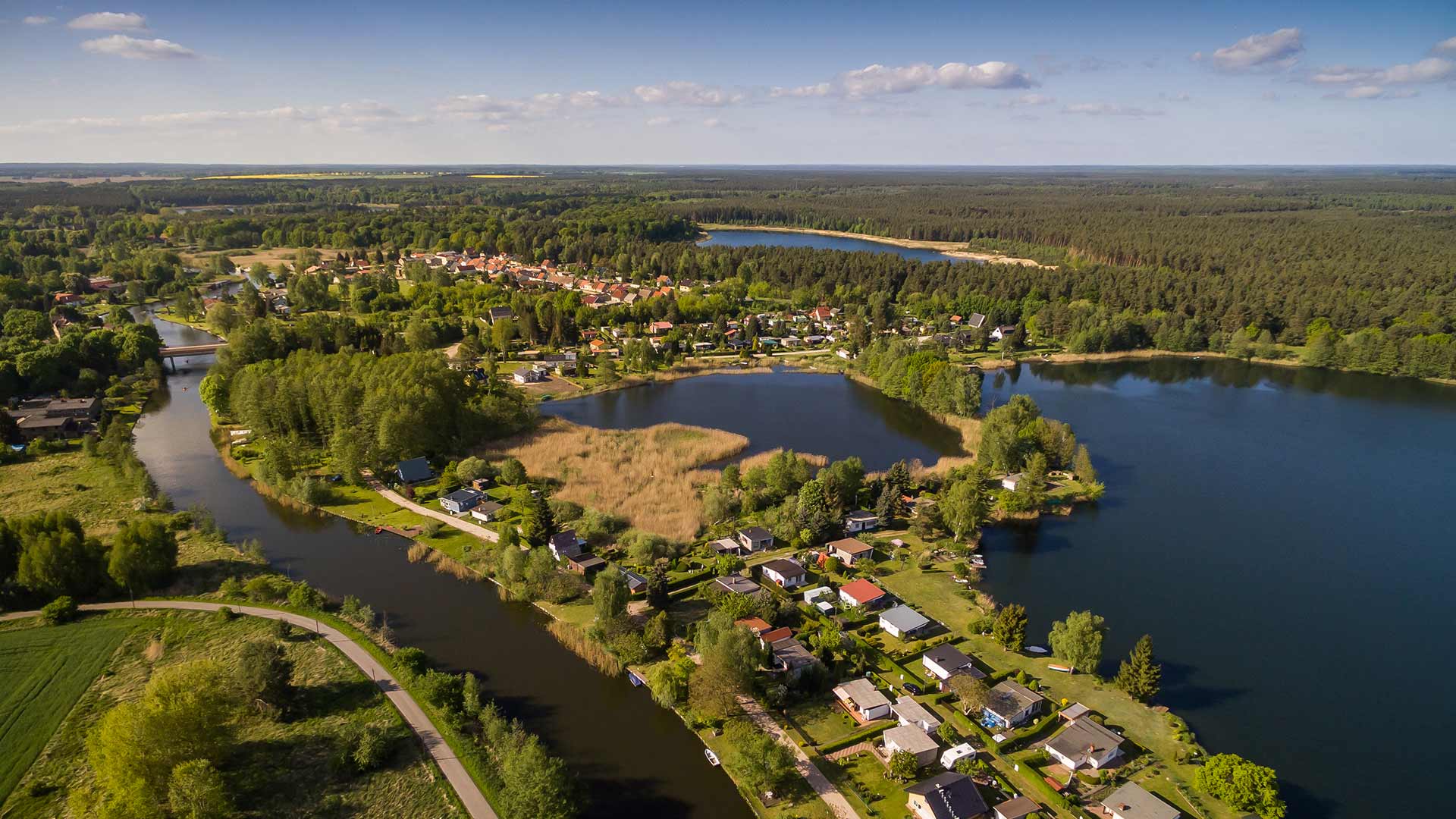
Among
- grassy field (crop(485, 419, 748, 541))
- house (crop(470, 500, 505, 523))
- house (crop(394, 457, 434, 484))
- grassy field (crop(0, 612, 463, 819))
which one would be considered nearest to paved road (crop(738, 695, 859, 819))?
grassy field (crop(0, 612, 463, 819))

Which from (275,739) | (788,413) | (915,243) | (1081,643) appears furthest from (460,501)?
(915,243)

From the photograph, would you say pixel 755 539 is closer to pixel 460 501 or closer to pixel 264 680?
pixel 460 501

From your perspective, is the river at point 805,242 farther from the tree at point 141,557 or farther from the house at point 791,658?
the house at point 791,658

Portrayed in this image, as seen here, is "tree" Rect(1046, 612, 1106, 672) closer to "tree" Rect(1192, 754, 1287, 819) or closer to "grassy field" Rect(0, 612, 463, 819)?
"tree" Rect(1192, 754, 1287, 819)

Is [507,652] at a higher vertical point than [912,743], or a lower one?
lower

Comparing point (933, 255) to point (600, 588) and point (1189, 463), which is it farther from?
point (600, 588)

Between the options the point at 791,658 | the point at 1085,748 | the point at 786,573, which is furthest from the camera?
the point at 786,573

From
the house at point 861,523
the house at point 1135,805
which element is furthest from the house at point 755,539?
the house at point 1135,805
